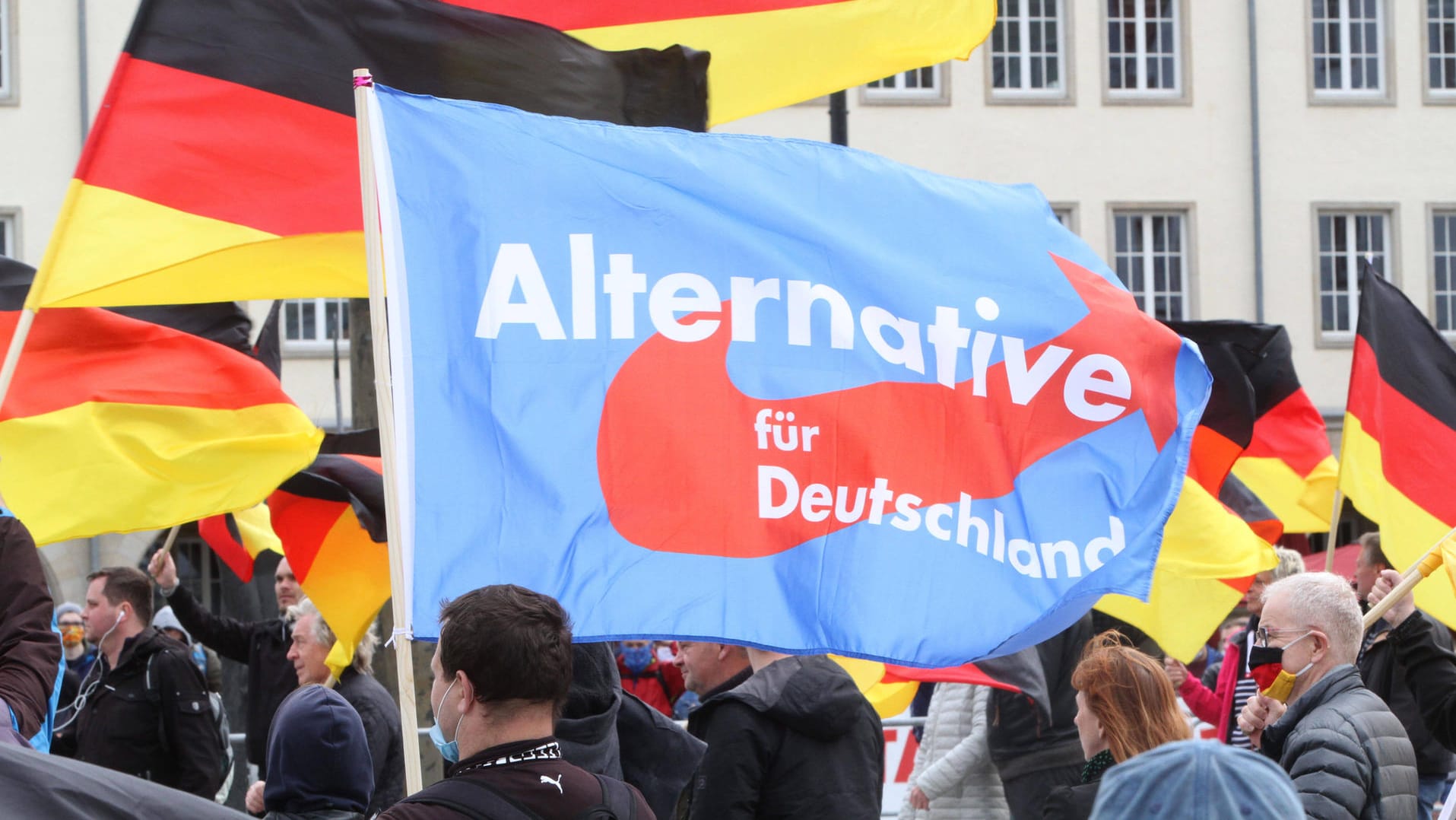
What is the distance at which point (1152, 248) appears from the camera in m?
27.6

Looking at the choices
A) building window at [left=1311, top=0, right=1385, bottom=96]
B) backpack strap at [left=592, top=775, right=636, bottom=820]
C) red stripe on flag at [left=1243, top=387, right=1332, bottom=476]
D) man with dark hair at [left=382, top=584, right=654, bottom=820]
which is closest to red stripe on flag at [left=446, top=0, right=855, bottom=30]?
man with dark hair at [left=382, top=584, right=654, bottom=820]

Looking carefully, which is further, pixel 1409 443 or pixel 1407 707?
pixel 1409 443

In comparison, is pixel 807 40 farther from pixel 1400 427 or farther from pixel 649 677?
pixel 649 677

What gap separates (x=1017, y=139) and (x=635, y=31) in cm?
2168

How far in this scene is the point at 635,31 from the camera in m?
6.09

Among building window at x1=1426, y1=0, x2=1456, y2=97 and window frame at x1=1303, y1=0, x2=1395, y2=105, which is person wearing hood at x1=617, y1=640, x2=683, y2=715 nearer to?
window frame at x1=1303, y1=0, x2=1395, y2=105

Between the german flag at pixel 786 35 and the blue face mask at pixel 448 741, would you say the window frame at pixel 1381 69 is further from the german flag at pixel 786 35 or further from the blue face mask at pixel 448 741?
the blue face mask at pixel 448 741

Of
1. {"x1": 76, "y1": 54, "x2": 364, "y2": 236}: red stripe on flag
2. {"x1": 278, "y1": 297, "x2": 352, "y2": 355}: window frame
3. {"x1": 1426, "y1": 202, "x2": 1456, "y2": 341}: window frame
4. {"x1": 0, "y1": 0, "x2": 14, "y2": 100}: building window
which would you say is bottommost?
{"x1": 76, "y1": 54, "x2": 364, "y2": 236}: red stripe on flag

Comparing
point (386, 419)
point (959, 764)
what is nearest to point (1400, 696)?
point (959, 764)

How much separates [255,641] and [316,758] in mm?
4605

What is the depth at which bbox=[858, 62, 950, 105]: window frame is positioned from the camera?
26875 mm

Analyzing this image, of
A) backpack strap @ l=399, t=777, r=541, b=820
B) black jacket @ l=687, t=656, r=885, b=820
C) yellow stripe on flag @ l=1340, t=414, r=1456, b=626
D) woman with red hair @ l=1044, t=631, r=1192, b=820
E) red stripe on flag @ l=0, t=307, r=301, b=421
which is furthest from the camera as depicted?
yellow stripe on flag @ l=1340, t=414, r=1456, b=626

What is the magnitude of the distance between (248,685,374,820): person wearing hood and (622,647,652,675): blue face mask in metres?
6.06

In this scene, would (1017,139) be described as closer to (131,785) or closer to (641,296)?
(641,296)
